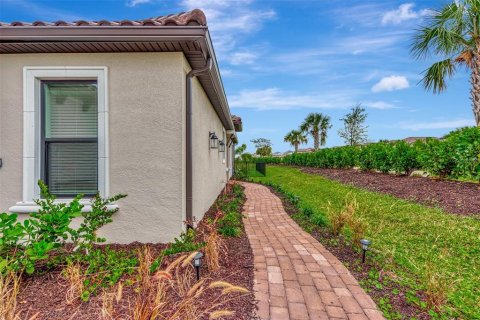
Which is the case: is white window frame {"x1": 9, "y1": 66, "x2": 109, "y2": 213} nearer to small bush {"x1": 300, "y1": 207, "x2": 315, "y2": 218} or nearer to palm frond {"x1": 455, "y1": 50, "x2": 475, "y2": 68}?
small bush {"x1": 300, "y1": 207, "x2": 315, "y2": 218}

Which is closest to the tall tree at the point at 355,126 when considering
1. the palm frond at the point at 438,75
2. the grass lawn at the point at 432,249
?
the palm frond at the point at 438,75

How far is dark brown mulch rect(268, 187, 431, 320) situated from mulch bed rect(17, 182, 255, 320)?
4.31 feet

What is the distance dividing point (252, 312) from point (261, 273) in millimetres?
839

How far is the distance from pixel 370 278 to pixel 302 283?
2.86 ft

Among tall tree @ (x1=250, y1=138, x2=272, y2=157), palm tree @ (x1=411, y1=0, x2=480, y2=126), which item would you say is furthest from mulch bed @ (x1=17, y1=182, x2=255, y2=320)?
tall tree @ (x1=250, y1=138, x2=272, y2=157)

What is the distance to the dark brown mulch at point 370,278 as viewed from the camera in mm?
2521

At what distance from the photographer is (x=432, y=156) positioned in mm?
9617

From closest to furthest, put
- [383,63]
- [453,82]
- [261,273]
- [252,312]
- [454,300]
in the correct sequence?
[252,312]
[454,300]
[261,273]
[453,82]
[383,63]

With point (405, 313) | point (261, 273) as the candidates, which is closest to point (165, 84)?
point (261, 273)

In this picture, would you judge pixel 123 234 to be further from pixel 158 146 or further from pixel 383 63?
pixel 383 63

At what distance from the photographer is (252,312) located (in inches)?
93.4

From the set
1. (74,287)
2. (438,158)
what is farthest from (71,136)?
(438,158)

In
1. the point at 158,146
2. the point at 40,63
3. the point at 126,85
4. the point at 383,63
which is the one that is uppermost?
the point at 383,63

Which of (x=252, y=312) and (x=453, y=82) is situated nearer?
(x=252, y=312)
